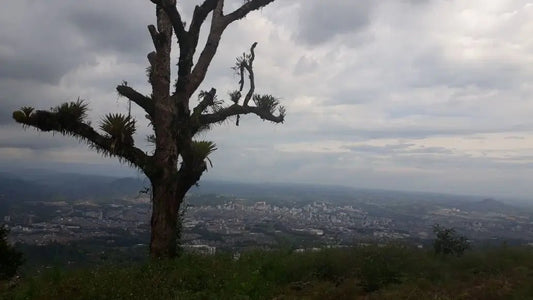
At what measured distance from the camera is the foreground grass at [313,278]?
7352mm

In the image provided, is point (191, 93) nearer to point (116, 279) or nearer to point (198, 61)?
point (198, 61)

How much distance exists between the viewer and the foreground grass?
24.1ft

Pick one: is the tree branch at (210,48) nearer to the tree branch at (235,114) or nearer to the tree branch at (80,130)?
the tree branch at (235,114)

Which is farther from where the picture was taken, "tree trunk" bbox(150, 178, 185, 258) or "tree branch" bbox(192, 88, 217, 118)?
"tree branch" bbox(192, 88, 217, 118)

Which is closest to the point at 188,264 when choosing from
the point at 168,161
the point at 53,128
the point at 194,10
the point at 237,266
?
the point at 237,266

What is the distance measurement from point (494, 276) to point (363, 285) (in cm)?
267

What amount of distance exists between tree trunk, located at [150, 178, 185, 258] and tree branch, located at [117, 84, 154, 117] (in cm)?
216

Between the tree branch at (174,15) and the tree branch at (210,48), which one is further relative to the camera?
the tree branch at (210,48)

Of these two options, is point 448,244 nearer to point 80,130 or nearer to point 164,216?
point 164,216

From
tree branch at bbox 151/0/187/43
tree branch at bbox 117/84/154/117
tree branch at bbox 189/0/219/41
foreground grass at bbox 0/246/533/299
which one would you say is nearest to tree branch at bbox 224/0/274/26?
tree branch at bbox 189/0/219/41

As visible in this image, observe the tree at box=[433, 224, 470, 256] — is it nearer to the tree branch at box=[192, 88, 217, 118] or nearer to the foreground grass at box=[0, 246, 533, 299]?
the foreground grass at box=[0, 246, 533, 299]

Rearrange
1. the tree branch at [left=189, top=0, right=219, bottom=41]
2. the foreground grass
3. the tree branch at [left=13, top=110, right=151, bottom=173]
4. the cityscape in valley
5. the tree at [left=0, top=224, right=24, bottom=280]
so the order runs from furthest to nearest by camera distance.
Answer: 1. the cityscape in valley
2. the tree at [left=0, top=224, right=24, bottom=280]
3. the tree branch at [left=189, top=0, right=219, bottom=41]
4. the tree branch at [left=13, top=110, right=151, bottom=173]
5. the foreground grass

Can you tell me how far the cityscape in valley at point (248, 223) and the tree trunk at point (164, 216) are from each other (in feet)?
2.24

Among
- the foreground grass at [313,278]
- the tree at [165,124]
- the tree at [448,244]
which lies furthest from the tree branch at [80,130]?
the tree at [448,244]
